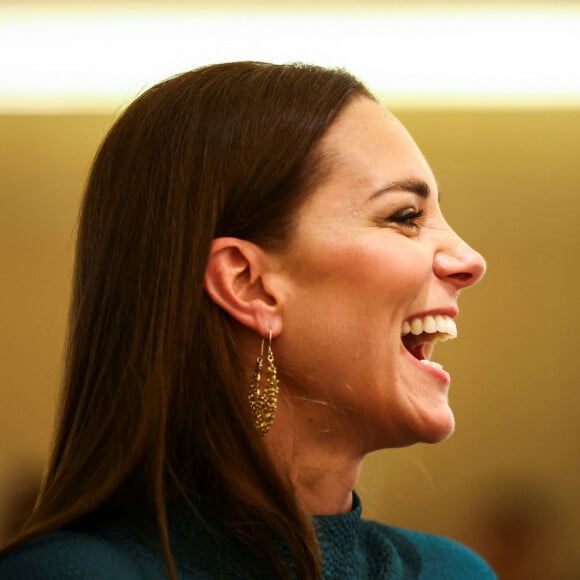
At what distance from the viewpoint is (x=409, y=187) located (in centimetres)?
138

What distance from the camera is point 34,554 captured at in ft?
3.83

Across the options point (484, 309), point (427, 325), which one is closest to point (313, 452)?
point (427, 325)

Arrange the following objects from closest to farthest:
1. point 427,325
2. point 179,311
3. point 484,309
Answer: point 179,311 → point 427,325 → point 484,309

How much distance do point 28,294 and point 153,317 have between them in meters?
1.55

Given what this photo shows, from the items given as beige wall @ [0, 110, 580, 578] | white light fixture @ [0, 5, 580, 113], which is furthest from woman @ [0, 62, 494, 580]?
beige wall @ [0, 110, 580, 578]

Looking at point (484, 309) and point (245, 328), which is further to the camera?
point (484, 309)

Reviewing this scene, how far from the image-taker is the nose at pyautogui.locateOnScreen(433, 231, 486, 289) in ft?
4.48

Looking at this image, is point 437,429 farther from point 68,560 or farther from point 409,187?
point 68,560

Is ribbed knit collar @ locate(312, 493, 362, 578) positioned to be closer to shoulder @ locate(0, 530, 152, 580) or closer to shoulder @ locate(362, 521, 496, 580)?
shoulder @ locate(362, 521, 496, 580)

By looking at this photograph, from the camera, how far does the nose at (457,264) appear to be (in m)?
1.37

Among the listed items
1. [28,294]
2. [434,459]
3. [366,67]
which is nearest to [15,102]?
Result: [28,294]

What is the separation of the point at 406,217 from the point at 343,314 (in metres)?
0.16

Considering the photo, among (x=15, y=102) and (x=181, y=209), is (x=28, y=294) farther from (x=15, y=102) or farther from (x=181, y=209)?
(x=181, y=209)

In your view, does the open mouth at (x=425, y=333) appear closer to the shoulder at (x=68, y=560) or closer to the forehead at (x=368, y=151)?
the forehead at (x=368, y=151)
